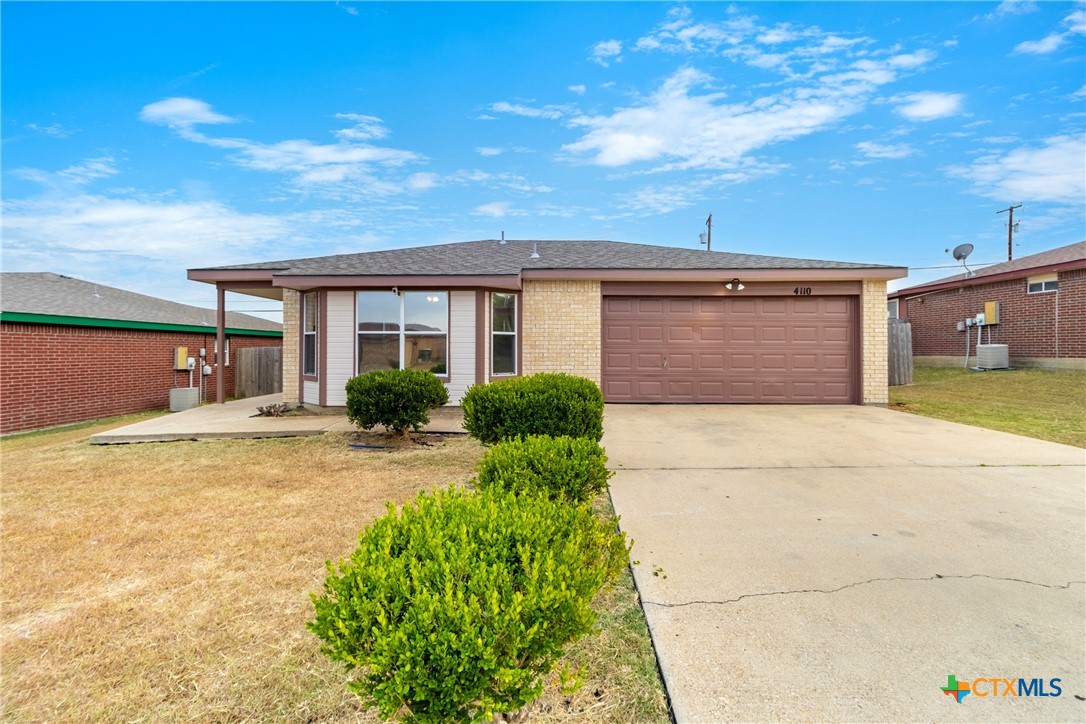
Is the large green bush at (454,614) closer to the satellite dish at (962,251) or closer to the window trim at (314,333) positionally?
the window trim at (314,333)

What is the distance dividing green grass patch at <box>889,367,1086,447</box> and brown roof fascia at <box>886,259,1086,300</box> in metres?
3.00

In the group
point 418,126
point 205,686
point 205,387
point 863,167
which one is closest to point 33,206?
point 205,387

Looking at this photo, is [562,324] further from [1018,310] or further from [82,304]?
[1018,310]

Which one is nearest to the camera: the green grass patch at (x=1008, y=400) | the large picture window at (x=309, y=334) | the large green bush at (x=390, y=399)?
the large green bush at (x=390, y=399)

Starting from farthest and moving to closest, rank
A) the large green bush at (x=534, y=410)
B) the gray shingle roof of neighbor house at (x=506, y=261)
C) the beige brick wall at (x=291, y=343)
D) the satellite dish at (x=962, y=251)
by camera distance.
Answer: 1. the satellite dish at (x=962, y=251)
2. the beige brick wall at (x=291, y=343)
3. the gray shingle roof of neighbor house at (x=506, y=261)
4. the large green bush at (x=534, y=410)

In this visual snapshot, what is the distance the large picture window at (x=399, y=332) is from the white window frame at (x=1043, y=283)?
18.2m

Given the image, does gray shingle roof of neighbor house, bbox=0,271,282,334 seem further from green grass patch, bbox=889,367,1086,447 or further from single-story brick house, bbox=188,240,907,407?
green grass patch, bbox=889,367,1086,447

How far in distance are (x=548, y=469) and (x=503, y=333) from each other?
7432 mm

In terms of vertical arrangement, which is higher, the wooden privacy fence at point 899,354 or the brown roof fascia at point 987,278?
the brown roof fascia at point 987,278

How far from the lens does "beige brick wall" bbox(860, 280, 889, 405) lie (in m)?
10.7

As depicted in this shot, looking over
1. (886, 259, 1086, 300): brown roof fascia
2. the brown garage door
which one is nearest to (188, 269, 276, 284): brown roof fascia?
the brown garage door

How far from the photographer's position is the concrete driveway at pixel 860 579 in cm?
200

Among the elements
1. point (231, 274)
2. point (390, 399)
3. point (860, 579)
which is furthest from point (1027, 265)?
point (231, 274)

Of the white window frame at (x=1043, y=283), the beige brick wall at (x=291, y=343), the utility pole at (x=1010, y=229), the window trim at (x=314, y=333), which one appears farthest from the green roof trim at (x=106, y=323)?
the utility pole at (x=1010, y=229)
